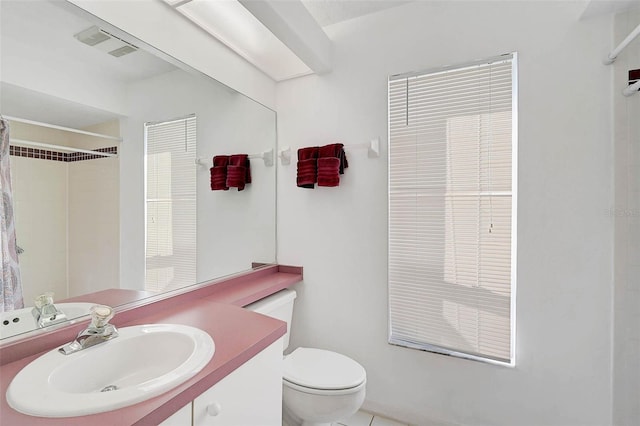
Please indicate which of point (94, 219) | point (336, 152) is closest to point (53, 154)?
point (94, 219)

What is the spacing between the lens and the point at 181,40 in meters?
1.53

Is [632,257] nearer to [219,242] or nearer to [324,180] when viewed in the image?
[324,180]

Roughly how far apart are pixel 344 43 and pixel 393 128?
2.21 feet

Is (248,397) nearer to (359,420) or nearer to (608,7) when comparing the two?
(359,420)

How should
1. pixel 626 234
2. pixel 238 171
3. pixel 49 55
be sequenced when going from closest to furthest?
pixel 49 55 → pixel 626 234 → pixel 238 171

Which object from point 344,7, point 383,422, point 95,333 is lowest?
point 383,422

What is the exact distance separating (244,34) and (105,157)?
3.88 ft

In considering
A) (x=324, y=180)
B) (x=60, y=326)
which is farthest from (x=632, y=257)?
(x=60, y=326)

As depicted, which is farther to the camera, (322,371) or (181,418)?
(322,371)

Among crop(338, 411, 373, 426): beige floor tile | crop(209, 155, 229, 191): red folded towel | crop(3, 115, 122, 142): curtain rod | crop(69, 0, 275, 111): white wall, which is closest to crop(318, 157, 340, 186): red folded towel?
crop(209, 155, 229, 191): red folded towel

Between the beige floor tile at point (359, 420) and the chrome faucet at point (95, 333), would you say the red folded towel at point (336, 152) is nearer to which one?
the chrome faucet at point (95, 333)

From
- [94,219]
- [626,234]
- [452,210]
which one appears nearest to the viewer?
[94,219]

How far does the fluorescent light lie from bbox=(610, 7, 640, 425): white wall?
1646mm

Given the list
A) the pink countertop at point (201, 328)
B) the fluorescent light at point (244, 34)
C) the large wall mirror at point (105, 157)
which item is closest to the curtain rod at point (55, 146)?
the large wall mirror at point (105, 157)
